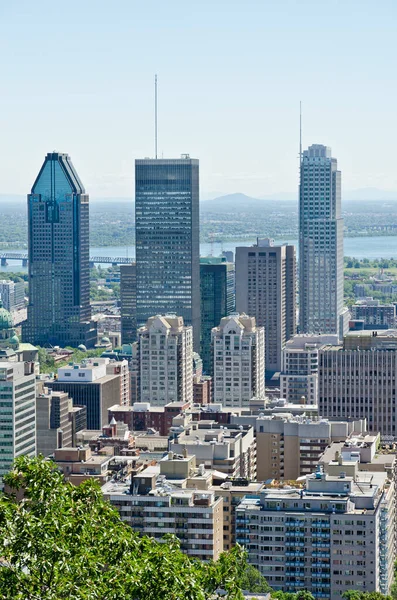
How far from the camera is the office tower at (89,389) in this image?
76500 mm

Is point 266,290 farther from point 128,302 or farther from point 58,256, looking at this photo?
point 58,256

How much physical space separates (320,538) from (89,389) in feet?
122

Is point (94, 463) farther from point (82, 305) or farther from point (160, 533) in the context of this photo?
point (82, 305)

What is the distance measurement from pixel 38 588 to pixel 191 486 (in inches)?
1100

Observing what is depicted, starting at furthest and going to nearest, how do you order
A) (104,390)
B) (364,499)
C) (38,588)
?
(104,390), (364,499), (38,588)

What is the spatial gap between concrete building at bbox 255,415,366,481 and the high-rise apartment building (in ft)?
70.1

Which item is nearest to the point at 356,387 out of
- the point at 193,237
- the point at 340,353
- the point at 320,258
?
the point at 340,353

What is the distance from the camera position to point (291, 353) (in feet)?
265

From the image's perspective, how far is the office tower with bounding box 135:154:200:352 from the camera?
98.0m

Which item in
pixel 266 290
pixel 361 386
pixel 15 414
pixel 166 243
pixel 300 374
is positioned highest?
pixel 166 243

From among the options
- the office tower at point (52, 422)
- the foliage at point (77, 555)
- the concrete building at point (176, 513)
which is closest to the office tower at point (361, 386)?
the office tower at point (52, 422)

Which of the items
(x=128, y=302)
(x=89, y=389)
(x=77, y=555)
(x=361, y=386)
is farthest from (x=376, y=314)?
(x=77, y=555)

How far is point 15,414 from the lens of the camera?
189 ft

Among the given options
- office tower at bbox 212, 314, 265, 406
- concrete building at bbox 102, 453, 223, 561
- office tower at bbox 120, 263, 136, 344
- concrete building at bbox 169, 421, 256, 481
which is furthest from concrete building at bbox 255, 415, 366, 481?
office tower at bbox 120, 263, 136, 344
